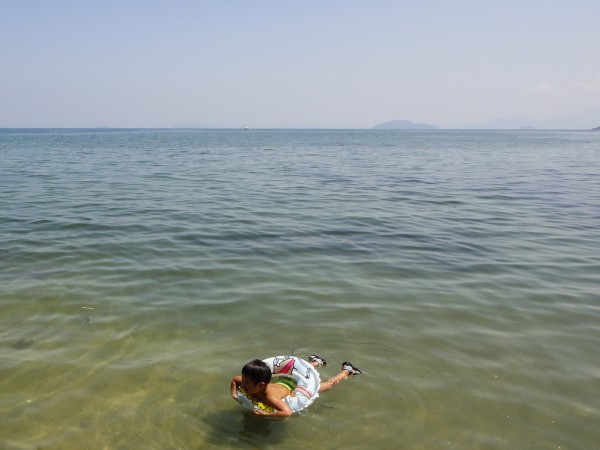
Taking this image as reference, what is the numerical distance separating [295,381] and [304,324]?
1982 millimetres

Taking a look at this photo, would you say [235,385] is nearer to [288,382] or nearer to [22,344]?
[288,382]

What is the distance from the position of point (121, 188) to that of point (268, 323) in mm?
16058

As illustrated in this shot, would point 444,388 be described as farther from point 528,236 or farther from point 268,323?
point 528,236

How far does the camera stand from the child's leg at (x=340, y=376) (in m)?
5.81

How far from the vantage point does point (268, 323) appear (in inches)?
299

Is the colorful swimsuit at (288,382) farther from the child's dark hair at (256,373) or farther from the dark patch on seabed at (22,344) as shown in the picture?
the dark patch on seabed at (22,344)

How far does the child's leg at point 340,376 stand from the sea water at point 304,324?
4.5 inches

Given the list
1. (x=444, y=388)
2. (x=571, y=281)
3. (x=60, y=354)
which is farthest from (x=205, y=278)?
(x=571, y=281)

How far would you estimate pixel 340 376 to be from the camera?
6039mm

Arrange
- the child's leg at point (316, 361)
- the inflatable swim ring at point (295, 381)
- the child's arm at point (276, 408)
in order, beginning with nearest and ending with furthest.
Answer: the child's arm at point (276, 408) < the inflatable swim ring at point (295, 381) < the child's leg at point (316, 361)

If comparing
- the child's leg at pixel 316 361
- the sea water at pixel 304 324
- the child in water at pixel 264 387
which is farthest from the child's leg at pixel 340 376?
the child in water at pixel 264 387

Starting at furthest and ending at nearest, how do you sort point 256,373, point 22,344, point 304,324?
1. point 304,324
2. point 22,344
3. point 256,373

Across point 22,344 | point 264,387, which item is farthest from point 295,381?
point 22,344

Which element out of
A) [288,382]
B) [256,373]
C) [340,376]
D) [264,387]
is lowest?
[340,376]
